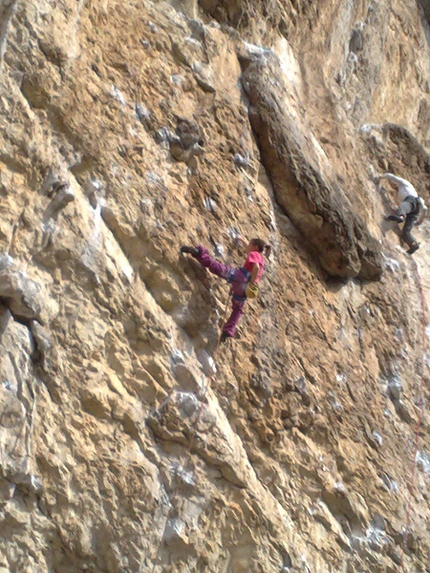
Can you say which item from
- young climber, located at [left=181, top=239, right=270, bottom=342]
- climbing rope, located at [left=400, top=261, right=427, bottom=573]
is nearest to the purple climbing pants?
young climber, located at [left=181, top=239, right=270, bottom=342]

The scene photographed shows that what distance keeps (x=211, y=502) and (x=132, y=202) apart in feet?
8.14

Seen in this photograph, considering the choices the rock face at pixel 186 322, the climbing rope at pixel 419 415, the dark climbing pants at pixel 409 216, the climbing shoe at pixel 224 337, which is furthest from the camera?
the dark climbing pants at pixel 409 216

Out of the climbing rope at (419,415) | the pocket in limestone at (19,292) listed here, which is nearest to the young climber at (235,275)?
the pocket in limestone at (19,292)

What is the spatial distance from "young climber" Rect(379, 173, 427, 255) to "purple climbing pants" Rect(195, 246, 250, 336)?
3.95 m

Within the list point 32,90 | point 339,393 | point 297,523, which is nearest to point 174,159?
point 32,90

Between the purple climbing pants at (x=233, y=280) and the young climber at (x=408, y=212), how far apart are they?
3951 mm

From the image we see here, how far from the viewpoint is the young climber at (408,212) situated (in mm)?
9797

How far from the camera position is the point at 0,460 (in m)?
4.95

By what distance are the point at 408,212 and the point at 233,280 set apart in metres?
4.16

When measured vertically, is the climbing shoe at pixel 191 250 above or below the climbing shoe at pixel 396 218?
below

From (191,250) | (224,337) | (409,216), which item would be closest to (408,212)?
(409,216)

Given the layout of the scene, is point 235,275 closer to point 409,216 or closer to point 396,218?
point 396,218

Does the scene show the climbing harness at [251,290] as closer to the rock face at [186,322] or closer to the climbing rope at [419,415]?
the rock face at [186,322]

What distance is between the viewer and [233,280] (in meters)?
6.50
